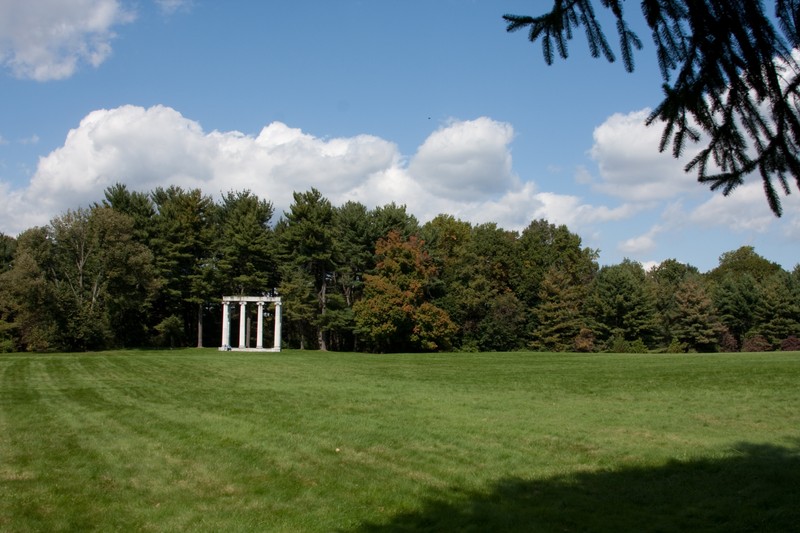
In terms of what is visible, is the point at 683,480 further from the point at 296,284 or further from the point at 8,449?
the point at 296,284

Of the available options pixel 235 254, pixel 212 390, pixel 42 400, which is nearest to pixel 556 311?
pixel 235 254

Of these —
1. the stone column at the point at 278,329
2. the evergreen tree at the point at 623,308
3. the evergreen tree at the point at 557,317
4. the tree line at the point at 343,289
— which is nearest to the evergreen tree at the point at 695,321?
the tree line at the point at 343,289

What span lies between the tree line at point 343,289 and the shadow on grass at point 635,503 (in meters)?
43.3

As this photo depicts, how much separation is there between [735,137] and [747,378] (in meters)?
19.4

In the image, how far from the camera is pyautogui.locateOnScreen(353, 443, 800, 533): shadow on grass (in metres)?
6.73

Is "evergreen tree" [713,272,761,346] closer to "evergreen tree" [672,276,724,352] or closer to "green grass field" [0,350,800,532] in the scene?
"evergreen tree" [672,276,724,352]

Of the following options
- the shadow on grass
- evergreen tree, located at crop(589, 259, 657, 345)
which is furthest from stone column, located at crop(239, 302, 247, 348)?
the shadow on grass

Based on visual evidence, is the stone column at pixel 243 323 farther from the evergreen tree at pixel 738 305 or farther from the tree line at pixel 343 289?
the evergreen tree at pixel 738 305

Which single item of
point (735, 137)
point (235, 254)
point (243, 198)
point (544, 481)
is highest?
point (243, 198)

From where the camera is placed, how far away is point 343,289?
62844 millimetres

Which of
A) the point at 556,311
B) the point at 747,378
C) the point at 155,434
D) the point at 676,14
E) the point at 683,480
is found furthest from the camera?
the point at 556,311

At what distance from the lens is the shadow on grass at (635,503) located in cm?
673

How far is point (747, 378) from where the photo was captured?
21203 millimetres

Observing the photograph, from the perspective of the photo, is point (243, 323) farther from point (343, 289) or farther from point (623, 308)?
point (623, 308)
